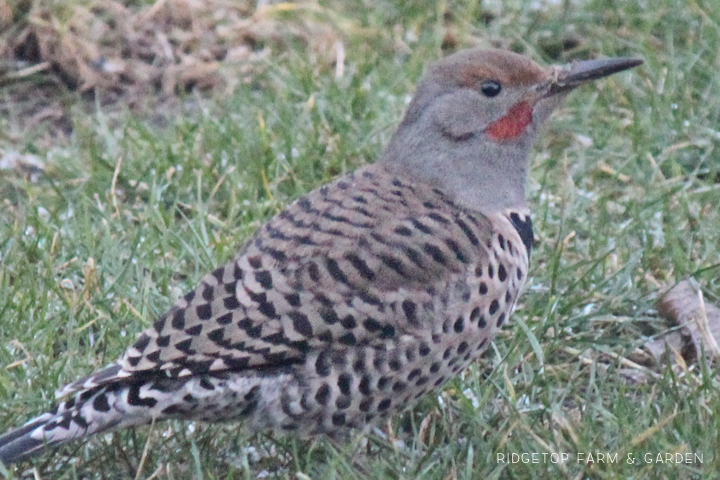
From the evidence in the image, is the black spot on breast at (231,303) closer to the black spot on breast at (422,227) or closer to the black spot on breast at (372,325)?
the black spot on breast at (372,325)

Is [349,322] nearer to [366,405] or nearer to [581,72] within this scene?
[366,405]

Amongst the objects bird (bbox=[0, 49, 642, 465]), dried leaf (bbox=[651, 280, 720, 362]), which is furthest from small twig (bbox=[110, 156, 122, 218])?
dried leaf (bbox=[651, 280, 720, 362])

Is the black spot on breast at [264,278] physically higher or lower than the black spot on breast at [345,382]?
higher

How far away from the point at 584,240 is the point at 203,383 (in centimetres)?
209

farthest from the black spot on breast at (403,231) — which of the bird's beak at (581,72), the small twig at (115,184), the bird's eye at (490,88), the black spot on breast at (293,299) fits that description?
the small twig at (115,184)

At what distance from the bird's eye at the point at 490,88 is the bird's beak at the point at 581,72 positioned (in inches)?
7.3

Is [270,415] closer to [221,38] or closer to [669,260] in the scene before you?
[669,260]

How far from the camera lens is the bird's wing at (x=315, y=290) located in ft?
12.0

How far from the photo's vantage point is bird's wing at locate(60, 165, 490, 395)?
3664 mm

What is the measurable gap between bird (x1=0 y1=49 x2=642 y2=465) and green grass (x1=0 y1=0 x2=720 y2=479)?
0.18m

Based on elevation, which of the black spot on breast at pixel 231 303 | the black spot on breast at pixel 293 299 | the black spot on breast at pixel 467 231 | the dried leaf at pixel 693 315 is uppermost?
the black spot on breast at pixel 231 303

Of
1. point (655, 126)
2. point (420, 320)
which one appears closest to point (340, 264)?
point (420, 320)

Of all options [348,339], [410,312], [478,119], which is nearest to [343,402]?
[348,339]

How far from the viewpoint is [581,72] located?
4.45m
